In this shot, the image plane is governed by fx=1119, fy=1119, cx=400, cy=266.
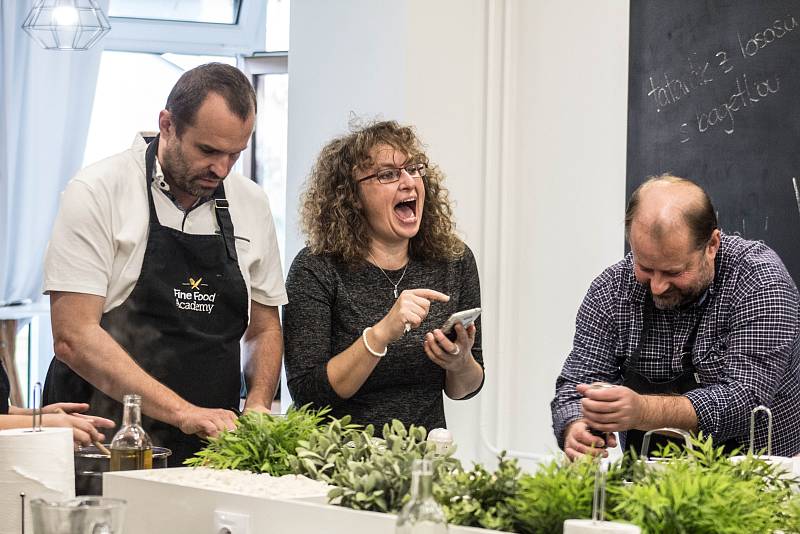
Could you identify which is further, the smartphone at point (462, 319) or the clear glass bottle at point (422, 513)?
the smartphone at point (462, 319)

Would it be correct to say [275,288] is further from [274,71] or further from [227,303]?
[274,71]

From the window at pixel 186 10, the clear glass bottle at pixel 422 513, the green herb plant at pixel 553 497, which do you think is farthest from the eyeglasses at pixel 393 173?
the window at pixel 186 10

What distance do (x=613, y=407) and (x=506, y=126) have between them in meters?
1.99

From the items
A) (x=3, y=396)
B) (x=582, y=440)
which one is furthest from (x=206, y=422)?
(x=582, y=440)

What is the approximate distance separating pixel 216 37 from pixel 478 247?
2806 mm

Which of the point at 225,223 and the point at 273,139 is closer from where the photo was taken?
the point at 225,223

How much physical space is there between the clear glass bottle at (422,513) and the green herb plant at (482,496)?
0.14 metres

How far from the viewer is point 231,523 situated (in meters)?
1.82

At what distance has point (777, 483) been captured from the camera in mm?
1650

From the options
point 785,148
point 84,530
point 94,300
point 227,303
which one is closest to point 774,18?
point 785,148

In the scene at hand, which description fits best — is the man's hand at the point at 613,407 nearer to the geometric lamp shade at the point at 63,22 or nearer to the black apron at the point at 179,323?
the black apron at the point at 179,323

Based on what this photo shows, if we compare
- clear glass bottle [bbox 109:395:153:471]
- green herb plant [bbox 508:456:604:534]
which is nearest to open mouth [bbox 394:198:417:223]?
clear glass bottle [bbox 109:395:153:471]

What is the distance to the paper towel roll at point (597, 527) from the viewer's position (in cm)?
140

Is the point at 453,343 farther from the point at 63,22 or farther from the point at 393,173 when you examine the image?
the point at 63,22
